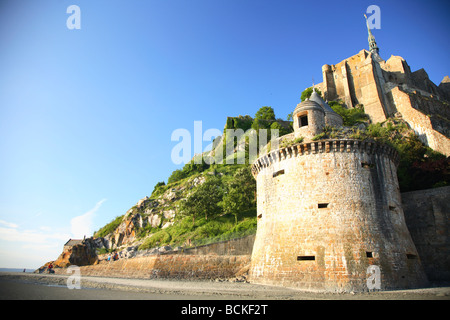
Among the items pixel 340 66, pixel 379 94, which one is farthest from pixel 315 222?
pixel 340 66

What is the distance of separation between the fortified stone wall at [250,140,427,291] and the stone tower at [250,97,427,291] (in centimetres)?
5

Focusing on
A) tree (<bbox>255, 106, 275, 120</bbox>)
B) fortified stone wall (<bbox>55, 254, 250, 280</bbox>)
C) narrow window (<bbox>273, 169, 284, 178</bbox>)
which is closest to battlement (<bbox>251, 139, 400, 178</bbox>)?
narrow window (<bbox>273, 169, 284, 178</bbox>)

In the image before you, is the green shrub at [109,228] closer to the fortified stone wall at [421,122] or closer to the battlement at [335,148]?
the battlement at [335,148]

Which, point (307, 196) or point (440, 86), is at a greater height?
point (440, 86)

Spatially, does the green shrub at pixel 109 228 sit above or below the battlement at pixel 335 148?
below

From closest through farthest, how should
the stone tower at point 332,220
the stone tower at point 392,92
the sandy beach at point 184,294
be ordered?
1. the sandy beach at point 184,294
2. the stone tower at point 332,220
3. the stone tower at point 392,92

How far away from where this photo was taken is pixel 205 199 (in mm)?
40500

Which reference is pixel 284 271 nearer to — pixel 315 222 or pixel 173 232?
pixel 315 222

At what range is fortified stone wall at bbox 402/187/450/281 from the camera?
20.2m

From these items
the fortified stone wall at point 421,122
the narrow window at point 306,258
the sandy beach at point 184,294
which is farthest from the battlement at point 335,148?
the fortified stone wall at point 421,122

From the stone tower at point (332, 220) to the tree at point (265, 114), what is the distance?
44880 millimetres

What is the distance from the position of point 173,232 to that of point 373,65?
5438cm

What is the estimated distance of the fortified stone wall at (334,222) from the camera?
1603 cm
